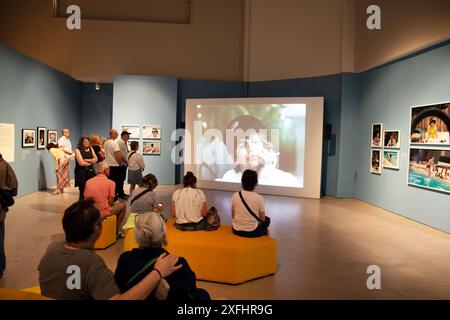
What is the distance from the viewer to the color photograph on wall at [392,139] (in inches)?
393

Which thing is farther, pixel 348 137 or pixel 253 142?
pixel 253 142

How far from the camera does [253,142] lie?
43.5 ft

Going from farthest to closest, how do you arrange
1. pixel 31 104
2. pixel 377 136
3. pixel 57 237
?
1. pixel 31 104
2. pixel 377 136
3. pixel 57 237

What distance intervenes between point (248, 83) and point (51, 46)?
25.6 ft

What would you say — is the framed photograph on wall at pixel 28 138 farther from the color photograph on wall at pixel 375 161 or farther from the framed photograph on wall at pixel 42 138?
the color photograph on wall at pixel 375 161

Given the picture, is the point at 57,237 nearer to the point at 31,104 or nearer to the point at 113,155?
the point at 113,155

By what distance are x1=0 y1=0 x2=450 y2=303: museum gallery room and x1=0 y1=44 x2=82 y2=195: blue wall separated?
0.21 ft

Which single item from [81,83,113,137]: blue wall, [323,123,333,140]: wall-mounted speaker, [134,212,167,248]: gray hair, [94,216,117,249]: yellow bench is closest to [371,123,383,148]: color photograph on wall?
[323,123,333,140]: wall-mounted speaker

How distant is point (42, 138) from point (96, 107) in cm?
413

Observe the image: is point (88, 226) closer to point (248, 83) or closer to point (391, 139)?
point (391, 139)

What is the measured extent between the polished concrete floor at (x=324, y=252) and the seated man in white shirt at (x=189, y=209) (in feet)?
3.22

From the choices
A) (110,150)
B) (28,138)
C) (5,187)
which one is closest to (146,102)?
(28,138)

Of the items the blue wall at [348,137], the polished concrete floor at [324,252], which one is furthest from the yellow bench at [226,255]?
the blue wall at [348,137]
